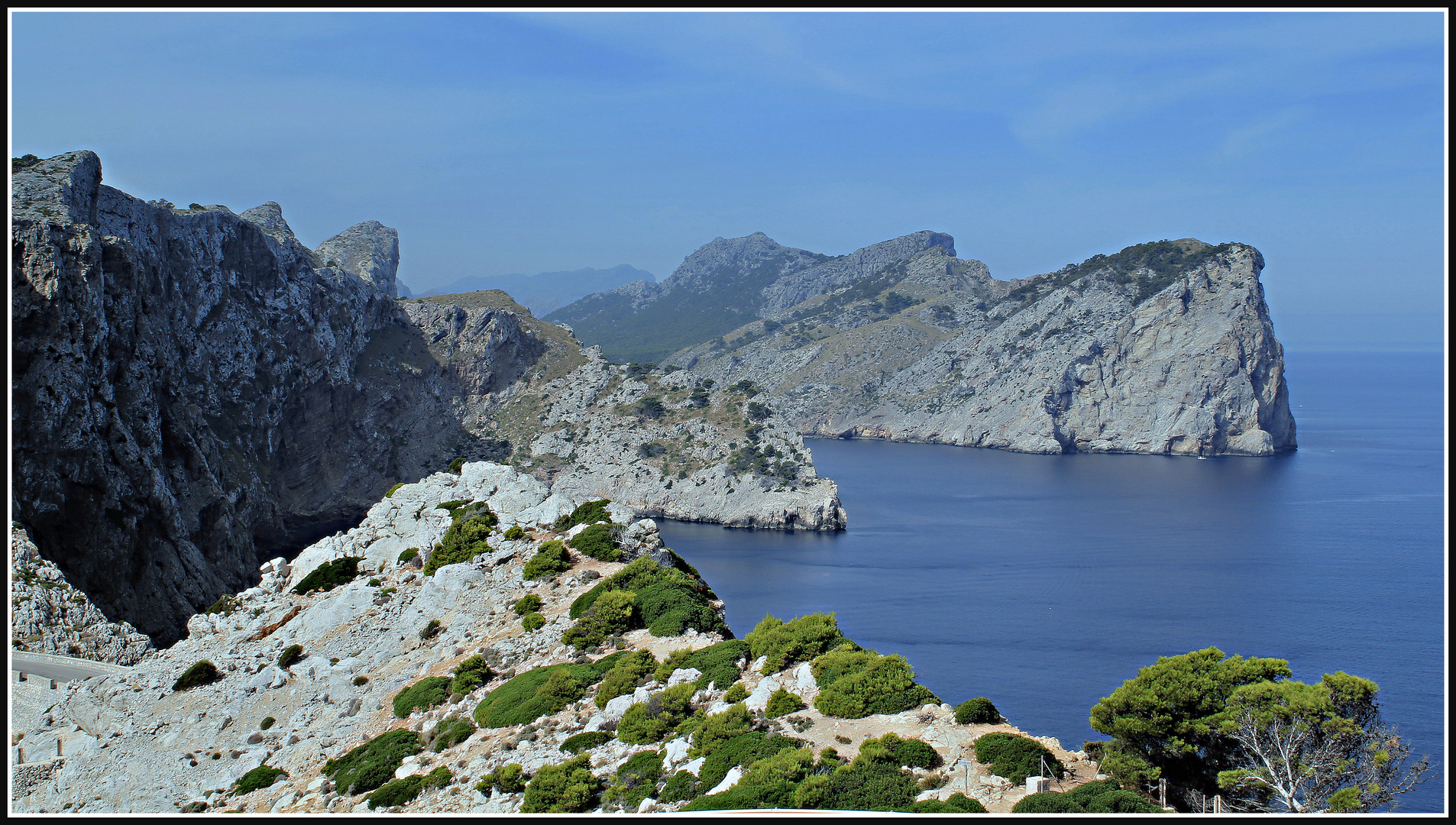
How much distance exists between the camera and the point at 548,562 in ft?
108

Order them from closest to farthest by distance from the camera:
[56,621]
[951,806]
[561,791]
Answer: [951,806]
[561,791]
[56,621]

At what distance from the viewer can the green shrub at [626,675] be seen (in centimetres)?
2397

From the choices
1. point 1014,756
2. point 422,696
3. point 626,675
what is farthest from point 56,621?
point 1014,756

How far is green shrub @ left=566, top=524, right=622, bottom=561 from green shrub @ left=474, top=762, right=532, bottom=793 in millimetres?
13102

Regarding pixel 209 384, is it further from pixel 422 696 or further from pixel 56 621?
pixel 422 696

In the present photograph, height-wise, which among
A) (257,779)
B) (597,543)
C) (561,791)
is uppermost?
(597,543)

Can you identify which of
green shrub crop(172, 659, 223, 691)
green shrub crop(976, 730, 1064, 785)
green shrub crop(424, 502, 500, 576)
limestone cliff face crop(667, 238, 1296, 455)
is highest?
limestone cliff face crop(667, 238, 1296, 455)

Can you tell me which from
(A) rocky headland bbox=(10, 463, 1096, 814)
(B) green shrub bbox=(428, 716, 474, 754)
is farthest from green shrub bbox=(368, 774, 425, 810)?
(B) green shrub bbox=(428, 716, 474, 754)

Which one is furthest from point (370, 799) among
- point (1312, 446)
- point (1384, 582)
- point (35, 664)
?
point (1312, 446)

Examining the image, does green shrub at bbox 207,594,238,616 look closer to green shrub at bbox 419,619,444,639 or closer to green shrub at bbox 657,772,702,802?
green shrub at bbox 419,619,444,639

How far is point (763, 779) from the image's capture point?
17.5 metres

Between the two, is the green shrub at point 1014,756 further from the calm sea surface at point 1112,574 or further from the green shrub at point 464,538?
the calm sea surface at point 1112,574

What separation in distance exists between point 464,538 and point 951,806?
910 inches

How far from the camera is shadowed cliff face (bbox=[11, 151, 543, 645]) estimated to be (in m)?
51.3
